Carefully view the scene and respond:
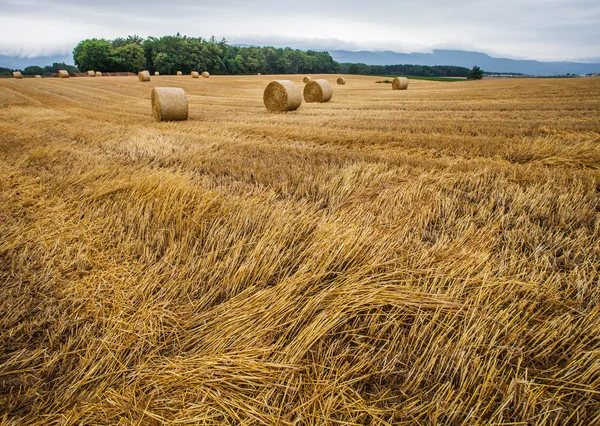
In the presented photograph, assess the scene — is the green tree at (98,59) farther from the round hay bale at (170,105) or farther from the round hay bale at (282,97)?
the round hay bale at (170,105)

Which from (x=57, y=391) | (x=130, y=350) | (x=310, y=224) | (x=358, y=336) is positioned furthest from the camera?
(x=310, y=224)

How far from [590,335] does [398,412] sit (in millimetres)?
1045

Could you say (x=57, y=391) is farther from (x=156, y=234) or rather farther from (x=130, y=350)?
(x=156, y=234)

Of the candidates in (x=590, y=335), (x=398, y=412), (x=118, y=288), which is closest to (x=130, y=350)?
(x=118, y=288)

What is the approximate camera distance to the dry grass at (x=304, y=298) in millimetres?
1461

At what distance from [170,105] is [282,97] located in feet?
13.7

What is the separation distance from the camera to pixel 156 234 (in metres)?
2.80

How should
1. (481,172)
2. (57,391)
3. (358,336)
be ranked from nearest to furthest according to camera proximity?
(57,391) < (358,336) < (481,172)

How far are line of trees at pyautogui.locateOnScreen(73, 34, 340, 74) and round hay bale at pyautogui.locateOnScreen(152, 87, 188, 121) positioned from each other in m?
73.9

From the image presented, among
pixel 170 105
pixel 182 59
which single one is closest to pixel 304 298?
pixel 170 105

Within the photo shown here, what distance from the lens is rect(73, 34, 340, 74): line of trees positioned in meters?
72.8

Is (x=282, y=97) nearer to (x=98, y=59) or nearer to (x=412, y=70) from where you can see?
(x=98, y=59)

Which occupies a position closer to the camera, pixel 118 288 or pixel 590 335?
pixel 590 335

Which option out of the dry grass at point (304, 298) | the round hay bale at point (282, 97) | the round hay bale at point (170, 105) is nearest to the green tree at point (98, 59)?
the round hay bale at point (282, 97)
